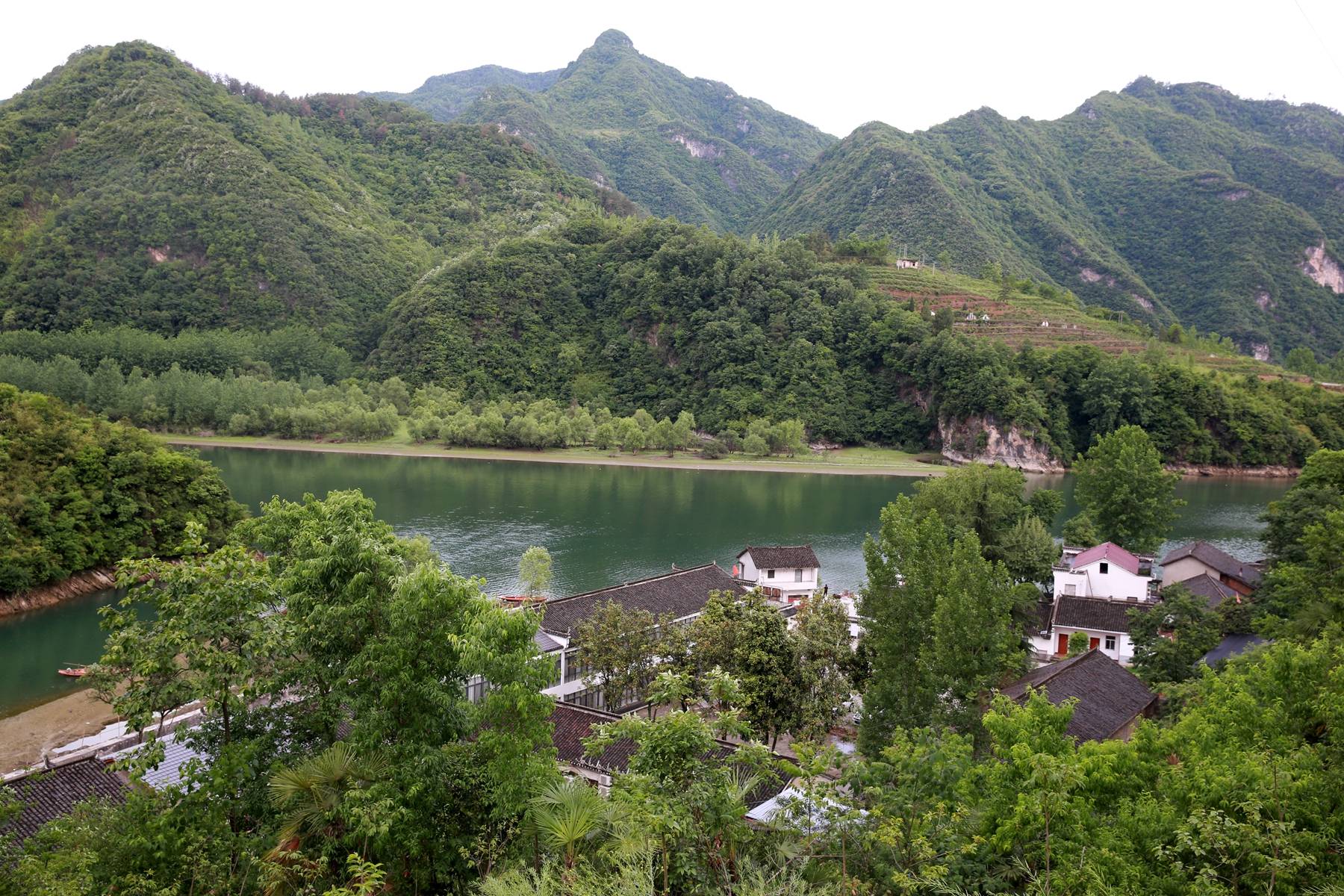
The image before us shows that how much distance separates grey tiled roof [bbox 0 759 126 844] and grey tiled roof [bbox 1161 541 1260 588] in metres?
37.2

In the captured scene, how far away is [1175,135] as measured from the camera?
199 metres

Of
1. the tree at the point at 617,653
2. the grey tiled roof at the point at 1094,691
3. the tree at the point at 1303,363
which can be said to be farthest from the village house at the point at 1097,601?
the tree at the point at 1303,363

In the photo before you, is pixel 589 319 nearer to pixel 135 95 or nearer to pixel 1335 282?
pixel 135 95

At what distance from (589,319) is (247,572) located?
110 metres

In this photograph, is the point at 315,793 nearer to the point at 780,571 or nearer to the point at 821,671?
the point at 821,671

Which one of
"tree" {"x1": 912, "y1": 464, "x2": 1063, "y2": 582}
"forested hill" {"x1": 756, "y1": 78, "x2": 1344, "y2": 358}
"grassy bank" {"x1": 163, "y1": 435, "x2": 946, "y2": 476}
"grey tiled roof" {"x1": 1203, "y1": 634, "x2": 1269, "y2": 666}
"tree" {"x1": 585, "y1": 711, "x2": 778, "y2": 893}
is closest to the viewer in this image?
"tree" {"x1": 585, "y1": 711, "x2": 778, "y2": 893}

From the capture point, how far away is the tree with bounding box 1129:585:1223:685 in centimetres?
2291

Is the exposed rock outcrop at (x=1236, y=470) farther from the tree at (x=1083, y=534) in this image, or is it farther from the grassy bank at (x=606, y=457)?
the tree at (x=1083, y=534)

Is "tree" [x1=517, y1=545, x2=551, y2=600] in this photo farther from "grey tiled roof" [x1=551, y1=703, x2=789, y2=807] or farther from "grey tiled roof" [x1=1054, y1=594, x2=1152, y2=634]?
"grey tiled roof" [x1=1054, y1=594, x2=1152, y2=634]

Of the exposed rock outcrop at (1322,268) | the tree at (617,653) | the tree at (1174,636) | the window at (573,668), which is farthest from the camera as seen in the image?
the exposed rock outcrop at (1322,268)

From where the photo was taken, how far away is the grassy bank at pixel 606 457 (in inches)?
3120

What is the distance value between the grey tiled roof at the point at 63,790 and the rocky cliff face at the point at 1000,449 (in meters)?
78.2

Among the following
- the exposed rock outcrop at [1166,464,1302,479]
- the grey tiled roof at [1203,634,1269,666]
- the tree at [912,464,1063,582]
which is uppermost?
the tree at [912,464,1063,582]

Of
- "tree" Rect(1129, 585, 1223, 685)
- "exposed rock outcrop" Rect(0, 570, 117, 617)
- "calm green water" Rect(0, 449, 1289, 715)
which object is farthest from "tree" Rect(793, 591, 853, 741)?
"exposed rock outcrop" Rect(0, 570, 117, 617)
